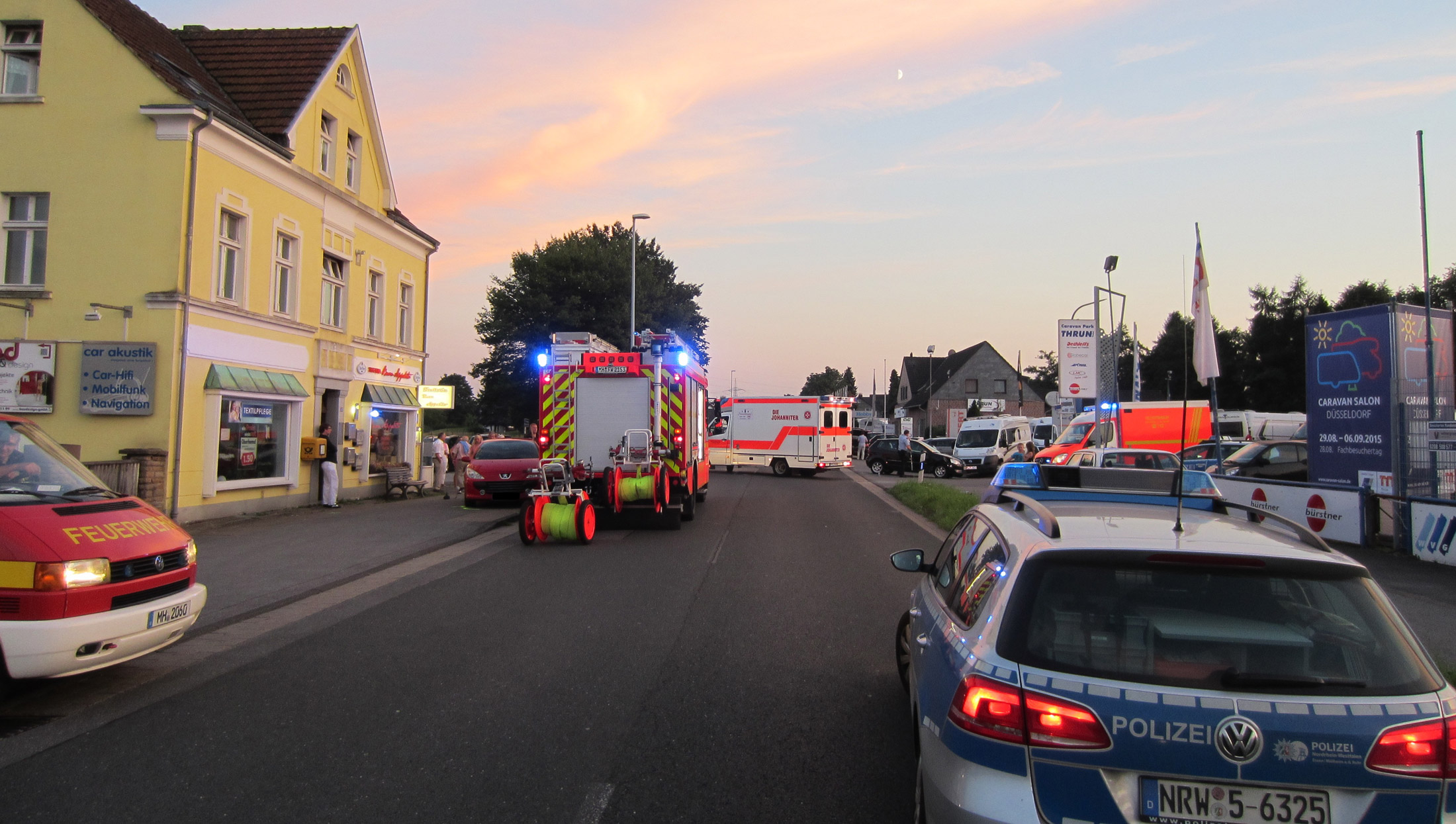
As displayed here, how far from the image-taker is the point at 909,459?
37.8m

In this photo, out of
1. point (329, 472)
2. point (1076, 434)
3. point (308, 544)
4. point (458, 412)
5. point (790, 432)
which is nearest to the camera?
point (308, 544)

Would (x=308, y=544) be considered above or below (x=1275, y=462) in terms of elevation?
below

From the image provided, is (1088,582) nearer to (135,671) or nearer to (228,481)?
(135,671)

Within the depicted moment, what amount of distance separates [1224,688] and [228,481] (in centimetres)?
1741

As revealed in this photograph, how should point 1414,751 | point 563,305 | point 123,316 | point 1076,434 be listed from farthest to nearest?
1. point 563,305
2. point 1076,434
3. point 123,316
4. point 1414,751

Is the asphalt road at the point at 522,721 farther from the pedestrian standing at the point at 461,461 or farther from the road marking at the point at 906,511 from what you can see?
the pedestrian standing at the point at 461,461

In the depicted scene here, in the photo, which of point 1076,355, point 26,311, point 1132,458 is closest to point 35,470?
point 26,311

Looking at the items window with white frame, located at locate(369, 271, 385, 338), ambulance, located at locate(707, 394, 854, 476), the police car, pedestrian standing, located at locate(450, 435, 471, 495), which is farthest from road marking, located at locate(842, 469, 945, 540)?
window with white frame, located at locate(369, 271, 385, 338)

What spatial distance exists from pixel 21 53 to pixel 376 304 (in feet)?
29.0

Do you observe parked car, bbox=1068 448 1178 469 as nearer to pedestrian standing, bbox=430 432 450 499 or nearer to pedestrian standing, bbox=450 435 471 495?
pedestrian standing, bbox=450 435 471 495

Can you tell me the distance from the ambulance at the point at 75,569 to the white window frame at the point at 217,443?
1026 centimetres

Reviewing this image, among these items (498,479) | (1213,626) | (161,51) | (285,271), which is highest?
(161,51)

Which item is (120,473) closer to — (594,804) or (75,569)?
(75,569)

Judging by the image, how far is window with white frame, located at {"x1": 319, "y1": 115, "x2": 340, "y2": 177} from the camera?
2036 centimetres
